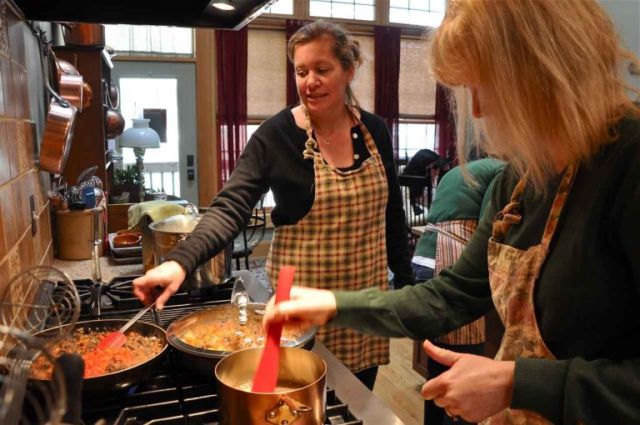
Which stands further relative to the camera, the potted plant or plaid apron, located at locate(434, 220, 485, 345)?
the potted plant

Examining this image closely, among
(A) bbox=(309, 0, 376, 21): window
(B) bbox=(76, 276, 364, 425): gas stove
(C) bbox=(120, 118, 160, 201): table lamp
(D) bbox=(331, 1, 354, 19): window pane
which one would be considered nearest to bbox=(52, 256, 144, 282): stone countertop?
A: (B) bbox=(76, 276, 364, 425): gas stove

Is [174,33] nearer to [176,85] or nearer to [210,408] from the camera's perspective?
[176,85]

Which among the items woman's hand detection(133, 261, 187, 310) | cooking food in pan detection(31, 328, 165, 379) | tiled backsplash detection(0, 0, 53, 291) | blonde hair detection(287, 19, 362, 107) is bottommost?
cooking food in pan detection(31, 328, 165, 379)

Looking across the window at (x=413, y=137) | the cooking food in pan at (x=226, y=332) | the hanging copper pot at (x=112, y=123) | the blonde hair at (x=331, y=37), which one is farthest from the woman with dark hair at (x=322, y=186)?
the window at (x=413, y=137)

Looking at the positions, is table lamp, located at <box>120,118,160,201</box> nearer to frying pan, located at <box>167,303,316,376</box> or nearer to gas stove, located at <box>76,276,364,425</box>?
frying pan, located at <box>167,303,316,376</box>

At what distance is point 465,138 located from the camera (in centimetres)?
103

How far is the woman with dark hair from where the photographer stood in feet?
5.38

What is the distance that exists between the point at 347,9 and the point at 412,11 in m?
0.75

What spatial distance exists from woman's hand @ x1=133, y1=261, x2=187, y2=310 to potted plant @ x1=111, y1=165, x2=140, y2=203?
257 cm

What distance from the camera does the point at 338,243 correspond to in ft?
5.48

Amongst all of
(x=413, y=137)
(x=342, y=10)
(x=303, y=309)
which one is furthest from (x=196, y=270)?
(x=413, y=137)

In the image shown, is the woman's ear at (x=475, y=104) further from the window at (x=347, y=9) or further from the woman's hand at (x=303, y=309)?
the window at (x=347, y=9)

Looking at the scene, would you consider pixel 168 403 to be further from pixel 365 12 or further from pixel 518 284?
pixel 365 12

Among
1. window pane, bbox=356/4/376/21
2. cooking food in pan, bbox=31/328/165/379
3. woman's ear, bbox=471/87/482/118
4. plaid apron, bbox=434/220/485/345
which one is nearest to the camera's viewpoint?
woman's ear, bbox=471/87/482/118
